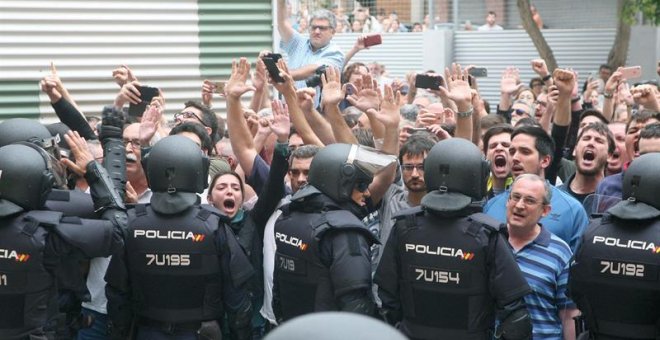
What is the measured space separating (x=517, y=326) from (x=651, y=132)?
7.98ft

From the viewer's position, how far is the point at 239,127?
7.19m

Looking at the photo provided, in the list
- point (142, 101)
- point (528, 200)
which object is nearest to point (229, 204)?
point (528, 200)

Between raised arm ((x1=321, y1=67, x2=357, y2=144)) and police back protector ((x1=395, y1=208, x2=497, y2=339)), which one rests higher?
raised arm ((x1=321, y1=67, x2=357, y2=144))

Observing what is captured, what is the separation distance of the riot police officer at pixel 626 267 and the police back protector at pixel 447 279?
1.71ft

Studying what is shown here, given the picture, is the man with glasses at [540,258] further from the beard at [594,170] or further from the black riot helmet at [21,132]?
the black riot helmet at [21,132]

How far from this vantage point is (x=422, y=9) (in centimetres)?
2247

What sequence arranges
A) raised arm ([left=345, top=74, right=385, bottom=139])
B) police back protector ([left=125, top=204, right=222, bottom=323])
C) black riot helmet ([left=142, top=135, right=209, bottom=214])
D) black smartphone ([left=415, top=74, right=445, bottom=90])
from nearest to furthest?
police back protector ([left=125, top=204, right=222, bottom=323]) → black riot helmet ([left=142, top=135, right=209, bottom=214]) → raised arm ([left=345, top=74, right=385, bottom=139]) → black smartphone ([left=415, top=74, right=445, bottom=90])

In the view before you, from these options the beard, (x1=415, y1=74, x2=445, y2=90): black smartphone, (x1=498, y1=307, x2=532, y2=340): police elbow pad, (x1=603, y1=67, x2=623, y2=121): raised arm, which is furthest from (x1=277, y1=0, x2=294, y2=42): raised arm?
(x1=498, y1=307, x2=532, y2=340): police elbow pad

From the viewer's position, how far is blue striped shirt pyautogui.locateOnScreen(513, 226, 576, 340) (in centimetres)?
577

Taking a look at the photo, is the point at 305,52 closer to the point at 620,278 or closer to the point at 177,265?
the point at 177,265

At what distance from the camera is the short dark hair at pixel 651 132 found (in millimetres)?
7141

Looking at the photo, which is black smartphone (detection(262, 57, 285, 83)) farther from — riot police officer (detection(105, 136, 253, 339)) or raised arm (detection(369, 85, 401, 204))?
riot police officer (detection(105, 136, 253, 339))

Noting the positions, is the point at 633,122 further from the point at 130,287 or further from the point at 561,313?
the point at 130,287

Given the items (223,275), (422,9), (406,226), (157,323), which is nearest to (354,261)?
(406,226)
